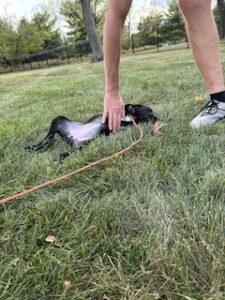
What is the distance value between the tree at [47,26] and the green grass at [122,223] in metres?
29.8

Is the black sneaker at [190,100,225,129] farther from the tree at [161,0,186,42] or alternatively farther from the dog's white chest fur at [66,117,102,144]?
the tree at [161,0,186,42]

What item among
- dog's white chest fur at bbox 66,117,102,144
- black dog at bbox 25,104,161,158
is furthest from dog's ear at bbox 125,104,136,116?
dog's white chest fur at bbox 66,117,102,144

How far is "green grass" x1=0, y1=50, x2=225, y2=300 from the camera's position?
76 cm

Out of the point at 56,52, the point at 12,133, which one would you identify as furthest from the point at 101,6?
the point at 12,133

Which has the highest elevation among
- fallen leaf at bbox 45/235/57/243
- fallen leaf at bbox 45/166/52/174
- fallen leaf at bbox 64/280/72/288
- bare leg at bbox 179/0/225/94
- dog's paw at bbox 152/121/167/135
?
bare leg at bbox 179/0/225/94

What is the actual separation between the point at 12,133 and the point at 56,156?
1.74 feet

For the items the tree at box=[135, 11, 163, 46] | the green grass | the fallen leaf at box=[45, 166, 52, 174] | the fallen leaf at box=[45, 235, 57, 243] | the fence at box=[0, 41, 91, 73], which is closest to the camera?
the green grass

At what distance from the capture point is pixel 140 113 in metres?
1.90

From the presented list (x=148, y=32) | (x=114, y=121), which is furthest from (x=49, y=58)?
(x=114, y=121)

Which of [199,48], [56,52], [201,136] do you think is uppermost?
[199,48]

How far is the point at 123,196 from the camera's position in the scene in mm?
1115

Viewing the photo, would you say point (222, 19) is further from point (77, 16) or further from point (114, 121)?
point (114, 121)

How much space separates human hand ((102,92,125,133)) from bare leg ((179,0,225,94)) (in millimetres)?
417

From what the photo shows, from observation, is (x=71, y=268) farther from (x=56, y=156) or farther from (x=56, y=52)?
(x=56, y=52)
